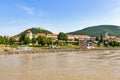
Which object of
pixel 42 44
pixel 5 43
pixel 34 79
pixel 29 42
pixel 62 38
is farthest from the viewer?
pixel 62 38

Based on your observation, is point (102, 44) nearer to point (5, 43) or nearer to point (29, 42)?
point (29, 42)

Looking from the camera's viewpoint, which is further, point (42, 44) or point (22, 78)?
point (42, 44)

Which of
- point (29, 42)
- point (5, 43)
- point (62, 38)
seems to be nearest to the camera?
point (5, 43)

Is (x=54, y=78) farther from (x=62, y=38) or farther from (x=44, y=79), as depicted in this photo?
(x=62, y=38)

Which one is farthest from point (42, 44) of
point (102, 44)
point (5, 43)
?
point (102, 44)

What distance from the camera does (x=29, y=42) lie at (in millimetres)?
125125

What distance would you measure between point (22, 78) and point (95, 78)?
7.83 m

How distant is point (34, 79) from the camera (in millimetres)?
22172

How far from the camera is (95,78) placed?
22.6 meters

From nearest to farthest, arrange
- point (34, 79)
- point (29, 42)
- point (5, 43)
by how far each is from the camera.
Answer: point (34, 79) → point (5, 43) → point (29, 42)

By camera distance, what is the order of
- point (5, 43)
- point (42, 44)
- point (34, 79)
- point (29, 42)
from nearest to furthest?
point (34, 79), point (5, 43), point (42, 44), point (29, 42)

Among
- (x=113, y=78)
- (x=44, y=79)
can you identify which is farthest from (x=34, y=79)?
(x=113, y=78)

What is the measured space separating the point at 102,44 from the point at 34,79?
14091 centimetres

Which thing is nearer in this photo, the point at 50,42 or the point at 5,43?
the point at 5,43
